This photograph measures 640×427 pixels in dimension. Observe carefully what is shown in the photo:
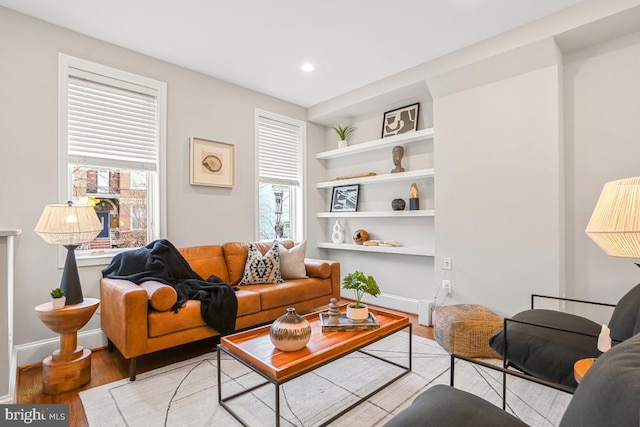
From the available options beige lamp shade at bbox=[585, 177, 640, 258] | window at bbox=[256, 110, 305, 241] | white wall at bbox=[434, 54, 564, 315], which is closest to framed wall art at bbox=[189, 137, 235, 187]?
window at bbox=[256, 110, 305, 241]

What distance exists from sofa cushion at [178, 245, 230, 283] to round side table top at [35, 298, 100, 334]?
105 cm

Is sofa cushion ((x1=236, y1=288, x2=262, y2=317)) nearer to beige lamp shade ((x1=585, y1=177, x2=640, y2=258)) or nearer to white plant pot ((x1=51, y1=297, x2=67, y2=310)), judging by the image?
white plant pot ((x1=51, y1=297, x2=67, y2=310))

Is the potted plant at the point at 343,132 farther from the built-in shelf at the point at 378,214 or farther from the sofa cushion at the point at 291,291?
the sofa cushion at the point at 291,291

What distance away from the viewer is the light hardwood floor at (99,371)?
2.02m

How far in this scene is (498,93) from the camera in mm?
3080

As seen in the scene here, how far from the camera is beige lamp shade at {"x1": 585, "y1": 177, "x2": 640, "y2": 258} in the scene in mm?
1360

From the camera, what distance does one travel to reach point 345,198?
15.6 feet

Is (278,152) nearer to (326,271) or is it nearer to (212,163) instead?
(212,163)

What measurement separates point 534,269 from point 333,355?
6.90 ft

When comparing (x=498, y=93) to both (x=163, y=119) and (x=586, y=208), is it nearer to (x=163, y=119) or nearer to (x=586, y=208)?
(x=586, y=208)

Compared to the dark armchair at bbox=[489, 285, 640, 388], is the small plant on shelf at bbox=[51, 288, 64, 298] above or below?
above

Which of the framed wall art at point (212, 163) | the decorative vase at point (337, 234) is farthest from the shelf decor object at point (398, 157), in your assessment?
the framed wall art at point (212, 163)

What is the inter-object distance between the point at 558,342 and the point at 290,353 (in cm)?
145

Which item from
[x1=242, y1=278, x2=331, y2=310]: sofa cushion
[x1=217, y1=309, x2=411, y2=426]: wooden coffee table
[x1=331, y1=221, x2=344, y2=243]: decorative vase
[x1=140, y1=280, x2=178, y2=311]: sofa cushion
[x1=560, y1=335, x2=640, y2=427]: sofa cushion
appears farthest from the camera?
[x1=331, y1=221, x2=344, y2=243]: decorative vase
